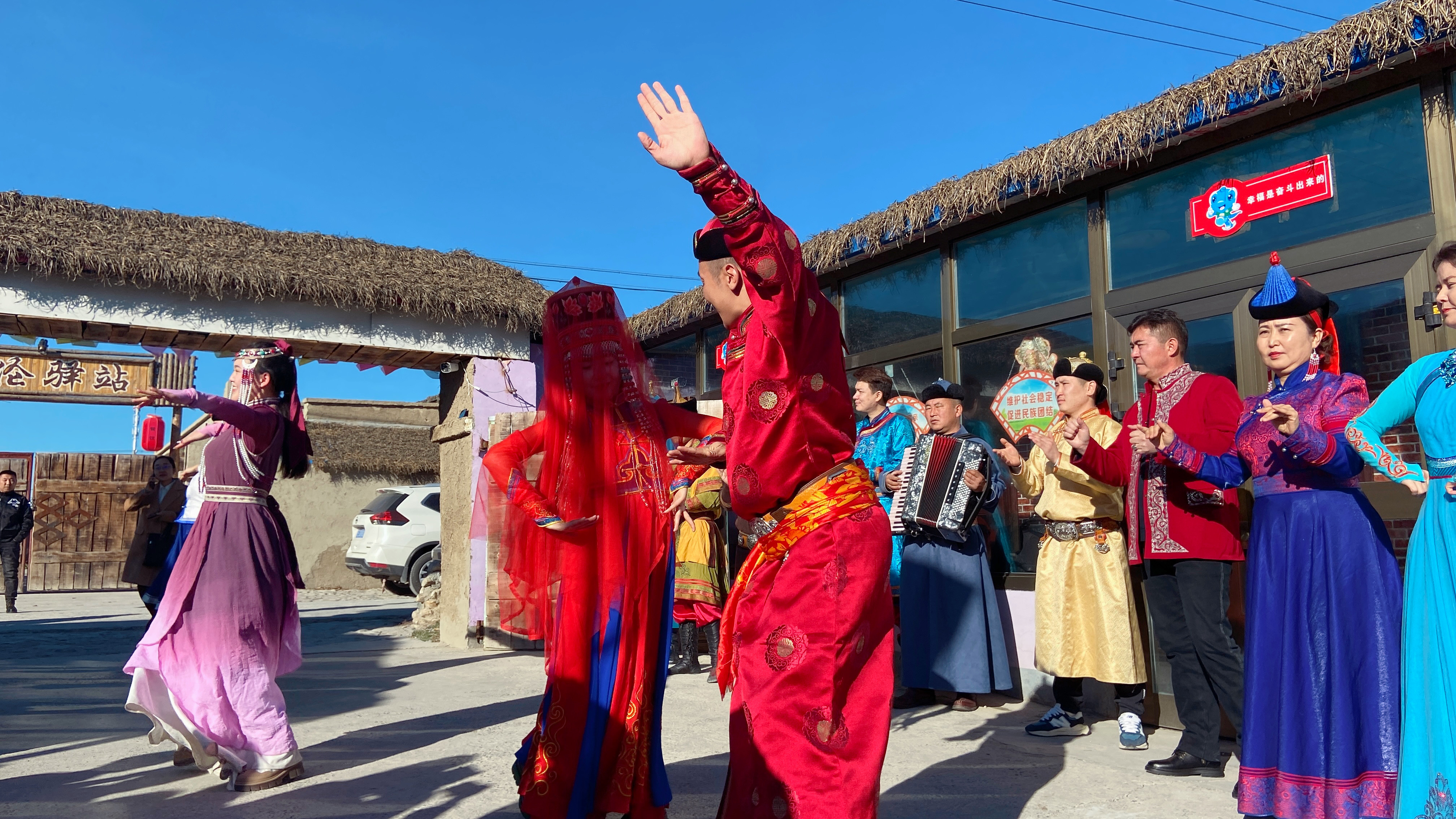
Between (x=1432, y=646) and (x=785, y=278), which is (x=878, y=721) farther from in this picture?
(x=1432, y=646)

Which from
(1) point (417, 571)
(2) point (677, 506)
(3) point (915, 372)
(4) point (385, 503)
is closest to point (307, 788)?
(2) point (677, 506)

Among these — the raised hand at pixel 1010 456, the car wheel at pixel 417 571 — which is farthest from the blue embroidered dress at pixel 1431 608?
the car wheel at pixel 417 571

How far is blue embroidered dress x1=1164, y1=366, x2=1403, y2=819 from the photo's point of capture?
117 inches

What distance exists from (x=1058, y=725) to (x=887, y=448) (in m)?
1.95

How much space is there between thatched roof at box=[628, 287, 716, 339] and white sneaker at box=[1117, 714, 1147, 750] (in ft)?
15.5

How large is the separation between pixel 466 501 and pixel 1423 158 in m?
7.18

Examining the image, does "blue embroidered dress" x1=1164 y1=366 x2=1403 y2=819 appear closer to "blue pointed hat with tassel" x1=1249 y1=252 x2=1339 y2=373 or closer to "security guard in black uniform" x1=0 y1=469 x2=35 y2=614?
"blue pointed hat with tassel" x1=1249 y1=252 x2=1339 y2=373

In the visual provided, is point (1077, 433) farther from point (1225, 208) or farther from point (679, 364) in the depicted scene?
point (679, 364)

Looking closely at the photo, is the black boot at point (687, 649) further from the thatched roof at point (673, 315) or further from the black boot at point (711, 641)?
the thatched roof at point (673, 315)

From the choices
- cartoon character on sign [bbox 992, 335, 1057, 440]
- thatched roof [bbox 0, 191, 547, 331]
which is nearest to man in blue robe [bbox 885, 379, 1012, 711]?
cartoon character on sign [bbox 992, 335, 1057, 440]

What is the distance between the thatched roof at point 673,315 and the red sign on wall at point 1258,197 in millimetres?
4086

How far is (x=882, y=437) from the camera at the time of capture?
6.16 meters

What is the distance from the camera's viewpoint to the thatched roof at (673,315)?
28.1 feet

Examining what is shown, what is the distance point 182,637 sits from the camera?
13.4ft
